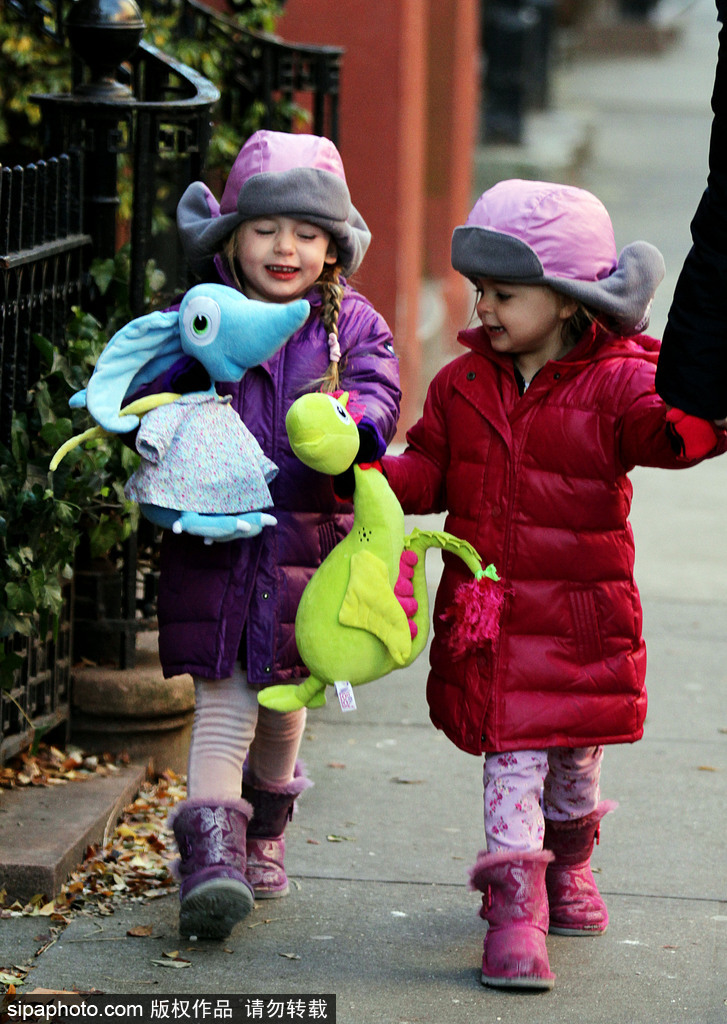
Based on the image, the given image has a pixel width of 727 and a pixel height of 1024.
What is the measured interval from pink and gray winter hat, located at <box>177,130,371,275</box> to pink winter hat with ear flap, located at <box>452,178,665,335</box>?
0.29 m

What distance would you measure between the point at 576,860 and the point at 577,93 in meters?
30.4

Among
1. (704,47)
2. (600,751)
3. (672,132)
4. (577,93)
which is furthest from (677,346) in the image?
(704,47)

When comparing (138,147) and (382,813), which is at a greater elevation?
(138,147)

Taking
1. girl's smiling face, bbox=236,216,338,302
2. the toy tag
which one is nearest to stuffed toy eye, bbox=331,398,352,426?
girl's smiling face, bbox=236,216,338,302

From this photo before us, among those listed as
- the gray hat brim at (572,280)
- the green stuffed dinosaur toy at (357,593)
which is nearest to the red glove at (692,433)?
the gray hat brim at (572,280)

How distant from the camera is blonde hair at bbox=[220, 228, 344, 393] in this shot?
11.9 ft

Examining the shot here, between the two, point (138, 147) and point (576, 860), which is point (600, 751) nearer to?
point (576, 860)

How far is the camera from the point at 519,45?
22.7 m

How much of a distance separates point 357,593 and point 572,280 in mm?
815

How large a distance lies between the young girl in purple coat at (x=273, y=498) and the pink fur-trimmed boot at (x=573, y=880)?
2.34 ft

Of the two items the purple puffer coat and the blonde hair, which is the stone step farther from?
the blonde hair

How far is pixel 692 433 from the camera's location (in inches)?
127

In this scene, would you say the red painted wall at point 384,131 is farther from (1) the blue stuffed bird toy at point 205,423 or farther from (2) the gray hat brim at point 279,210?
(1) the blue stuffed bird toy at point 205,423

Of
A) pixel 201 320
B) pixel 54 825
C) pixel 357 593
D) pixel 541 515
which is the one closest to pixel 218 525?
A: pixel 357 593
